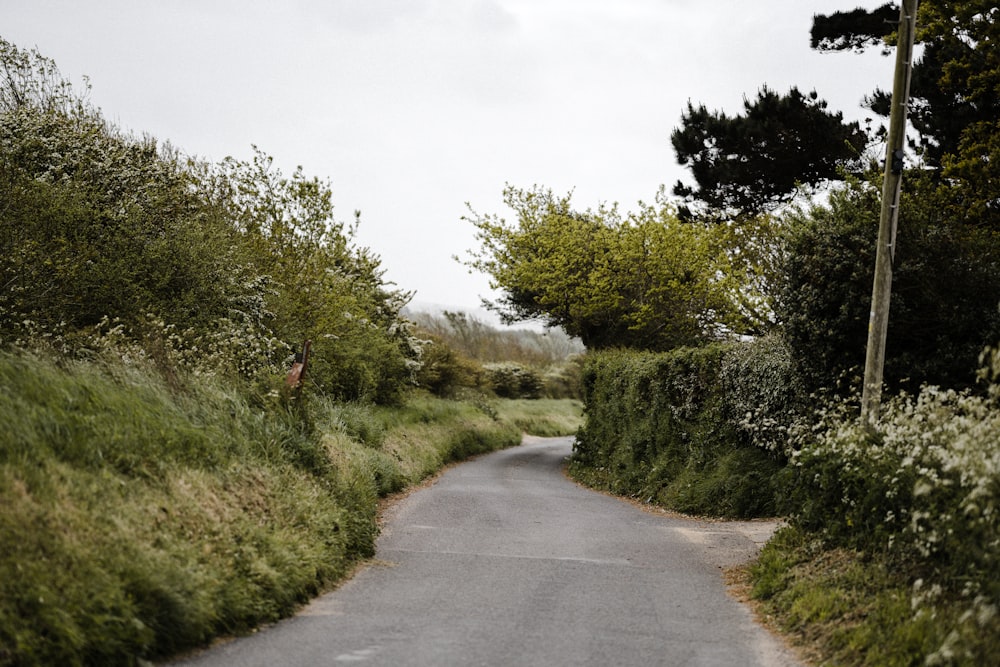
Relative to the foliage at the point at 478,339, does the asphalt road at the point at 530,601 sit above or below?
below

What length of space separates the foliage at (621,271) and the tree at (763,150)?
3554mm

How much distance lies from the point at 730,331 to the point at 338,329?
13139mm

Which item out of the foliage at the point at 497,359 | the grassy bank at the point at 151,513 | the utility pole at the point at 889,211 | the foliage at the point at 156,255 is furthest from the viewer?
the foliage at the point at 497,359

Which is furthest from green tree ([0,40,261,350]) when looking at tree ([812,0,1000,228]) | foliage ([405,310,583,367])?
foliage ([405,310,583,367])

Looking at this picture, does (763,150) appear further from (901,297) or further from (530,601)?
(530,601)

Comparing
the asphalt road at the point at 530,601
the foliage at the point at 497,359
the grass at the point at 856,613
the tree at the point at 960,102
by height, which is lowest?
the asphalt road at the point at 530,601

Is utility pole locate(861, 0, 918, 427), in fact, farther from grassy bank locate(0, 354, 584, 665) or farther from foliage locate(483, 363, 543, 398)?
foliage locate(483, 363, 543, 398)

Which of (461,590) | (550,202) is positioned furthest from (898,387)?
(550,202)

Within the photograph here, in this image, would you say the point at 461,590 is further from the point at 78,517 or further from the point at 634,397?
the point at 634,397

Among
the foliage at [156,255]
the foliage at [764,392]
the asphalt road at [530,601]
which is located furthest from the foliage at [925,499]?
the foliage at [156,255]

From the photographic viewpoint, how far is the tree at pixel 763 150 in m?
23.9

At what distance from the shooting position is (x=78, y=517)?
21.3 ft

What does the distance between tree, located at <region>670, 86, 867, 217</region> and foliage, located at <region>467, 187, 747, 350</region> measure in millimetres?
3554

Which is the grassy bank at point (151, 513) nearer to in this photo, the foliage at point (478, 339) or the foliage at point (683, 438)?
the foliage at point (683, 438)
